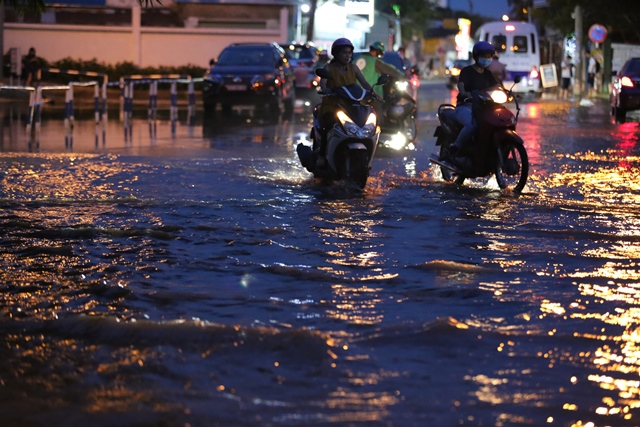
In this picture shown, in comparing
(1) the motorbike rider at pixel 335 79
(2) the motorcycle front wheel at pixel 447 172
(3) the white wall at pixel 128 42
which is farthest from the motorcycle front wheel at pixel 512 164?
(3) the white wall at pixel 128 42

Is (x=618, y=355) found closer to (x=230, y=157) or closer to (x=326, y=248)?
(x=326, y=248)

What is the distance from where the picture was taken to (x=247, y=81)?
30.0m

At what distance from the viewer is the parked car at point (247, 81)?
29.8 meters

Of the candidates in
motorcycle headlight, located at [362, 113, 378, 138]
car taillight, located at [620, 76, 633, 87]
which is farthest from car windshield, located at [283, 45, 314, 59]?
motorcycle headlight, located at [362, 113, 378, 138]

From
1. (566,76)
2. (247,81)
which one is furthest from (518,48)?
(247,81)

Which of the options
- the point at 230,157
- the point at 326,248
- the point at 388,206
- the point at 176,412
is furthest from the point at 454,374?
the point at 230,157

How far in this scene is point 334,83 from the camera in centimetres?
1307

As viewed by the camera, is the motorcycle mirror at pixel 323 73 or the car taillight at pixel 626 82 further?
the car taillight at pixel 626 82

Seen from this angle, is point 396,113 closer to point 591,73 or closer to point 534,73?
point 534,73

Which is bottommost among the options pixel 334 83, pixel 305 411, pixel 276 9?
pixel 305 411

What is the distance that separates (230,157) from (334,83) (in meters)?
4.06

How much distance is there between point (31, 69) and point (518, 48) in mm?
18318

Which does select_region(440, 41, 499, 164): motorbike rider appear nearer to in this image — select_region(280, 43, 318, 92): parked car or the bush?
select_region(280, 43, 318, 92): parked car

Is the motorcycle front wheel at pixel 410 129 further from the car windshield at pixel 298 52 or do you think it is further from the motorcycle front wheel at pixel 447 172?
the car windshield at pixel 298 52
